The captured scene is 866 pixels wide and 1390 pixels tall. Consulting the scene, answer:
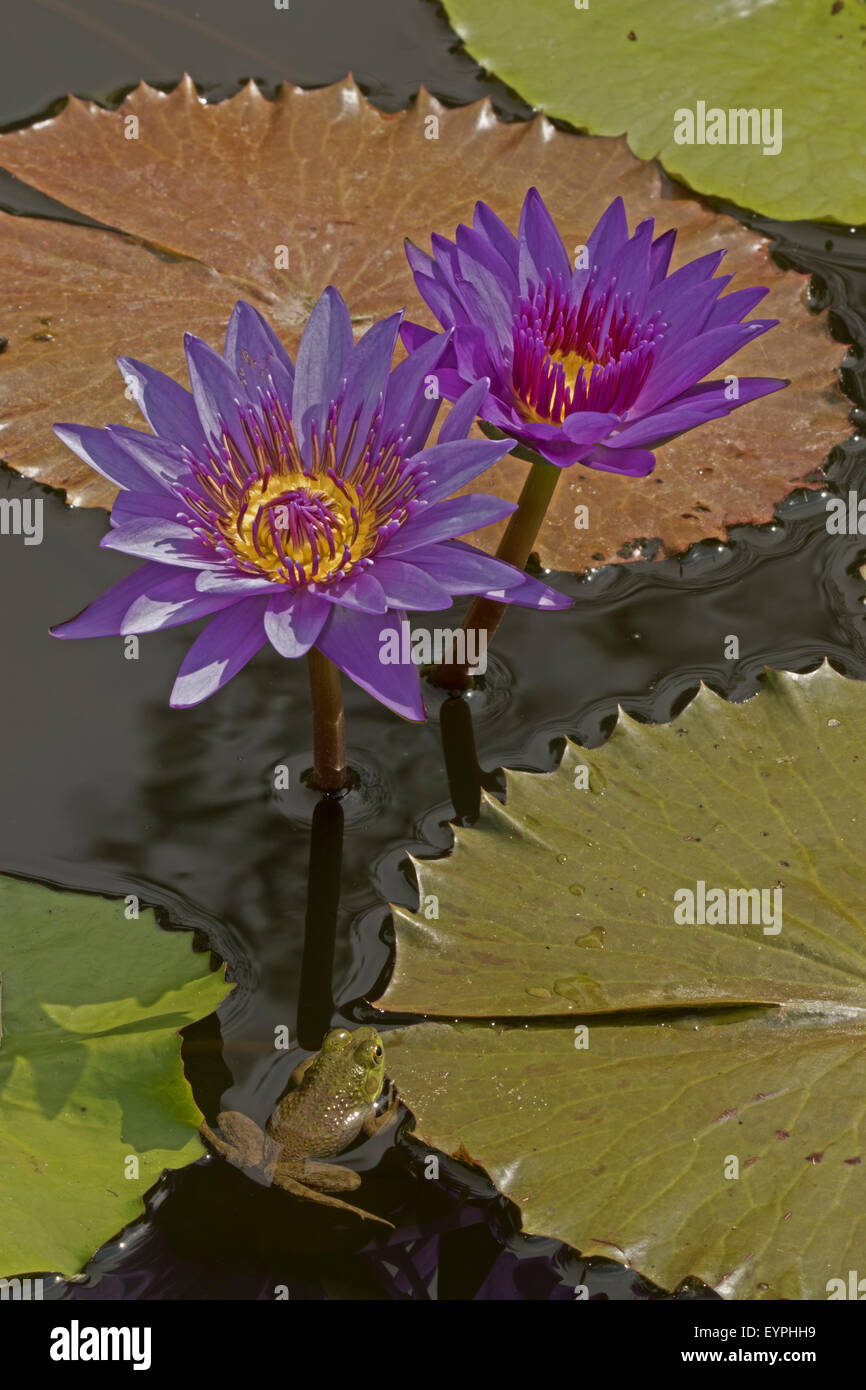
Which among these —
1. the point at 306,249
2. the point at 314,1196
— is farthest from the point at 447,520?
the point at 306,249

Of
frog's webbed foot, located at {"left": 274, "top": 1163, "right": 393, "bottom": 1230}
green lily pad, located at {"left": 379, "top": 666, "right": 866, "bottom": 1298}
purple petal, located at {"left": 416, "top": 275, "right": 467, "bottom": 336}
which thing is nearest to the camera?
green lily pad, located at {"left": 379, "top": 666, "right": 866, "bottom": 1298}

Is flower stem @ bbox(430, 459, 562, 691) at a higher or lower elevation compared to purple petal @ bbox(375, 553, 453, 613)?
higher

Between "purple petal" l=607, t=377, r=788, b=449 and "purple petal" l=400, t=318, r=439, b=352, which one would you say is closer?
"purple petal" l=607, t=377, r=788, b=449

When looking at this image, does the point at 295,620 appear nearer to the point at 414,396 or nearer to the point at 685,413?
the point at 414,396

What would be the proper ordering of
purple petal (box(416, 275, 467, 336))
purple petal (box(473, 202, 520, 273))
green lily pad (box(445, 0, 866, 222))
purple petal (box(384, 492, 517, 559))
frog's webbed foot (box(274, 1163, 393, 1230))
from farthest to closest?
green lily pad (box(445, 0, 866, 222))
purple petal (box(473, 202, 520, 273))
purple petal (box(416, 275, 467, 336))
frog's webbed foot (box(274, 1163, 393, 1230))
purple petal (box(384, 492, 517, 559))

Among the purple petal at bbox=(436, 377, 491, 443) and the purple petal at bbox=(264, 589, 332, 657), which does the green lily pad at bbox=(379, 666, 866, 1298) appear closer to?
the purple petal at bbox=(264, 589, 332, 657)

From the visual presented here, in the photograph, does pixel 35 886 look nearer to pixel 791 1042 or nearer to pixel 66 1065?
pixel 66 1065

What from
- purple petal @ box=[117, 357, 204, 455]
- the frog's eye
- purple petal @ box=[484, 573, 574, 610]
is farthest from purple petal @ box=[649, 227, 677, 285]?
the frog's eye
